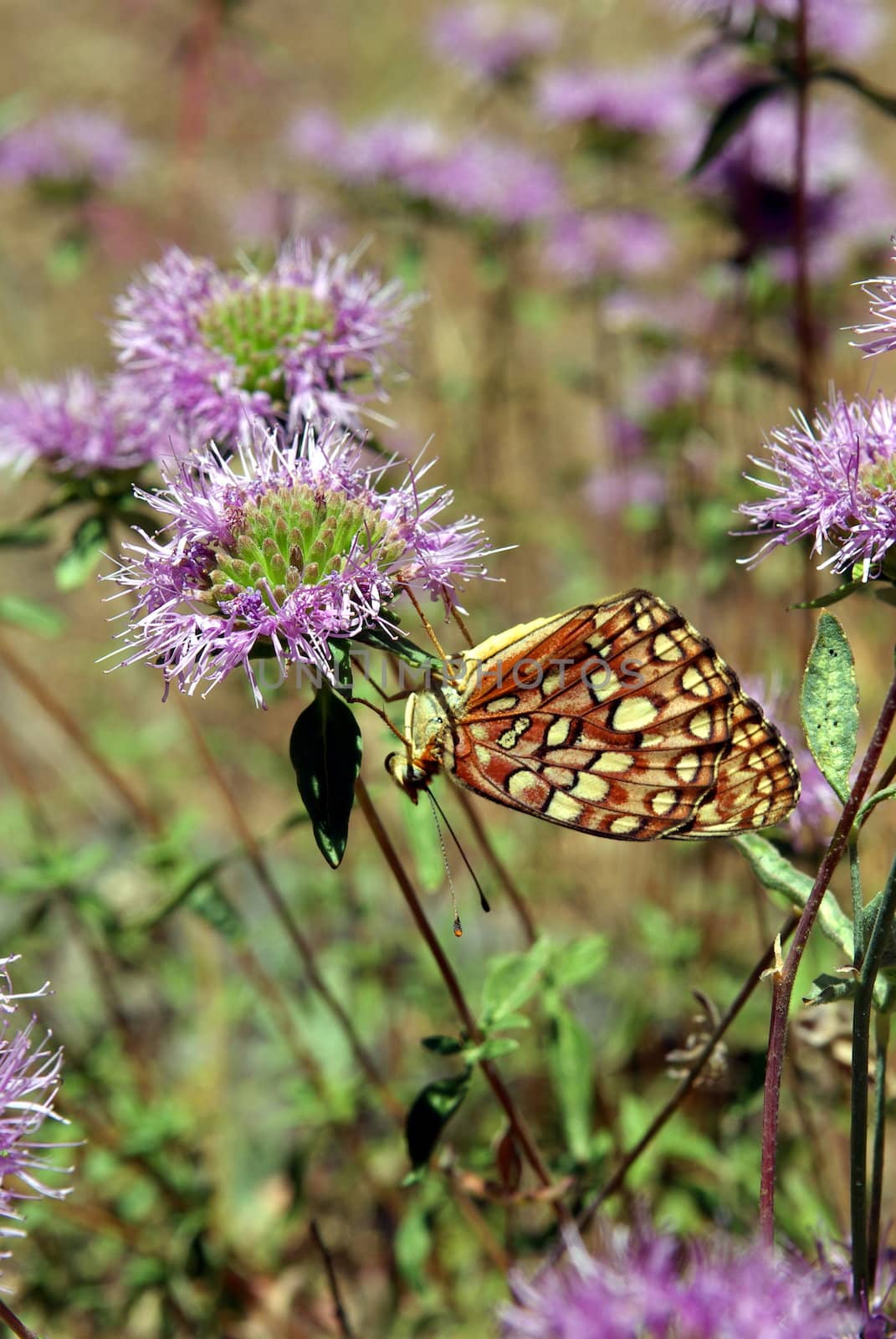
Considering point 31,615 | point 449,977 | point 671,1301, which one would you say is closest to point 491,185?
point 31,615

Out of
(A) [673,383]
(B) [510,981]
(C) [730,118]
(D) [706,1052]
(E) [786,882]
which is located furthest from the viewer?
(A) [673,383]

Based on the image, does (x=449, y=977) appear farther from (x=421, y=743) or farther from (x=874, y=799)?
(x=874, y=799)

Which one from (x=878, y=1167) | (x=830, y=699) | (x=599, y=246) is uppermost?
(x=599, y=246)

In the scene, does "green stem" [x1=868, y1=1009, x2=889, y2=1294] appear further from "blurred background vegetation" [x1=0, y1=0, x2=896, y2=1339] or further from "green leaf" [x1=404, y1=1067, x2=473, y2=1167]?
"green leaf" [x1=404, y1=1067, x2=473, y2=1167]

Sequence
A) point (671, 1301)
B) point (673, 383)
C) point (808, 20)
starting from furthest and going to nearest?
1. point (673, 383)
2. point (808, 20)
3. point (671, 1301)

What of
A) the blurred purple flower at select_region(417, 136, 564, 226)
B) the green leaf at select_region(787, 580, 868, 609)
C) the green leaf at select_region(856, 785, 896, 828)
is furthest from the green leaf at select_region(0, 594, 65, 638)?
the blurred purple flower at select_region(417, 136, 564, 226)

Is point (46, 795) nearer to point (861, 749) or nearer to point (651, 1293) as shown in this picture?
point (861, 749)

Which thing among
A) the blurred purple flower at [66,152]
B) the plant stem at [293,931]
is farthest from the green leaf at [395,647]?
the blurred purple flower at [66,152]
